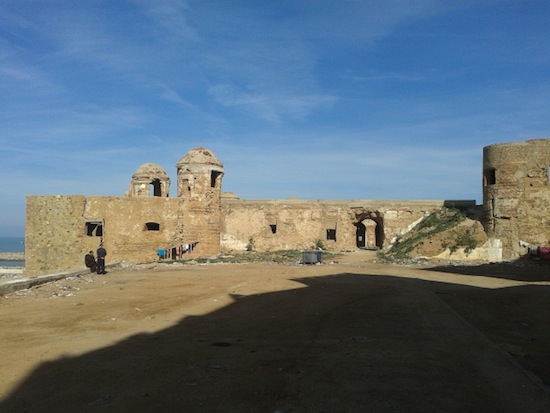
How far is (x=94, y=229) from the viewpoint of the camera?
82.3 ft

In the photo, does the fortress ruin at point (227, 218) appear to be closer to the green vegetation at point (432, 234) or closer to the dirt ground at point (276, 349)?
the green vegetation at point (432, 234)

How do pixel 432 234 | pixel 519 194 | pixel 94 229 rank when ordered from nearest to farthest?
1. pixel 519 194
2. pixel 432 234
3. pixel 94 229

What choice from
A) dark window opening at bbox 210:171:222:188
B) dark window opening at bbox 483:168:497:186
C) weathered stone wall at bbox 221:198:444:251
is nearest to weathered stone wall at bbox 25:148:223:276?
dark window opening at bbox 210:171:222:188

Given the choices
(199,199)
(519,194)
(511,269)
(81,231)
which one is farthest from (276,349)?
(81,231)

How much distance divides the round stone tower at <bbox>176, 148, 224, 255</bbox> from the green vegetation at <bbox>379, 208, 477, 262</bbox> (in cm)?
938

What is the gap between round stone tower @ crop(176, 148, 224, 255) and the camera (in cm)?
2550

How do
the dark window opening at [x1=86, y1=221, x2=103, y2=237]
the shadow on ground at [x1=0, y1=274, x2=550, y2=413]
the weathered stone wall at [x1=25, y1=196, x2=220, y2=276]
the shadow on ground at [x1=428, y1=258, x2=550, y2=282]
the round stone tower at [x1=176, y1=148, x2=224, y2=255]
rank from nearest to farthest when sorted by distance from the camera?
the shadow on ground at [x1=0, y1=274, x2=550, y2=413]
the shadow on ground at [x1=428, y1=258, x2=550, y2=282]
the weathered stone wall at [x1=25, y1=196, x2=220, y2=276]
the dark window opening at [x1=86, y1=221, x2=103, y2=237]
the round stone tower at [x1=176, y1=148, x2=224, y2=255]

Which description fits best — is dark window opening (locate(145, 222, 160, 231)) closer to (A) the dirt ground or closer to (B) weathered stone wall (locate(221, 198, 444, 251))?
(B) weathered stone wall (locate(221, 198, 444, 251))

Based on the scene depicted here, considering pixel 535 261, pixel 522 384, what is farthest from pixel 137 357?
pixel 535 261

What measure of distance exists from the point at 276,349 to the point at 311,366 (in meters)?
1.03

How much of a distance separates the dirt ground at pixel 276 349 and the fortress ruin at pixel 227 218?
1084 centimetres

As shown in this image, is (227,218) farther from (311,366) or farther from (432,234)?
(311,366)

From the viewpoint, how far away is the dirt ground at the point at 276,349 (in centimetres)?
455

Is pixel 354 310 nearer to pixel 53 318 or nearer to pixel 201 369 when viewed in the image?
pixel 201 369
